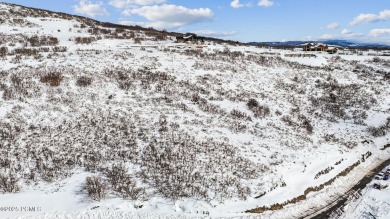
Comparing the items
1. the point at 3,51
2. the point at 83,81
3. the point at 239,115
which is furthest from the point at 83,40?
the point at 239,115

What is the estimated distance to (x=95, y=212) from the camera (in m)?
16.2

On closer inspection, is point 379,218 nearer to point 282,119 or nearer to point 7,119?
point 282,119

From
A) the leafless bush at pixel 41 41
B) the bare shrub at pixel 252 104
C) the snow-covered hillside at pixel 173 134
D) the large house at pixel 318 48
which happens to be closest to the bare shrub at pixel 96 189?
the snow-covered hillside at pixel 173 134

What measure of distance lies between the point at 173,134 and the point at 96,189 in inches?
302

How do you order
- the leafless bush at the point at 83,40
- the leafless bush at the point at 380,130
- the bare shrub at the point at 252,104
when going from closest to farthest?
1. the leafless bush at the point at 380,130
2. the bare shrub at the point at 252,104
3. the leafless bush at the point at 83,40

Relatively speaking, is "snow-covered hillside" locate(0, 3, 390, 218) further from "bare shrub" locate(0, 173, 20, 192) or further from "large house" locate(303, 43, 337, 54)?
"large house" locate(303, 43, 337, 54)

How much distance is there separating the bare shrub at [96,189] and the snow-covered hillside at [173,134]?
0.10 m

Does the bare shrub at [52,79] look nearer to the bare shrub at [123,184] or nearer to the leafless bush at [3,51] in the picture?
the leafless bush at [3,51]

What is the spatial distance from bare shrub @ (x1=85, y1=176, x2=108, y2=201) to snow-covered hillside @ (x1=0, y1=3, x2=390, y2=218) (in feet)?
0.33

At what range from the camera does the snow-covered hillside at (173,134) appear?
17734mm

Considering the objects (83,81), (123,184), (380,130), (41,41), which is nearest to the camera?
(123,184)

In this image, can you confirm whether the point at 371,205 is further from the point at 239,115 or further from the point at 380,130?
the point at 380,130

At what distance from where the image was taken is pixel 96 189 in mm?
17141

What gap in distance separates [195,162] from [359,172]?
11.8 metres
